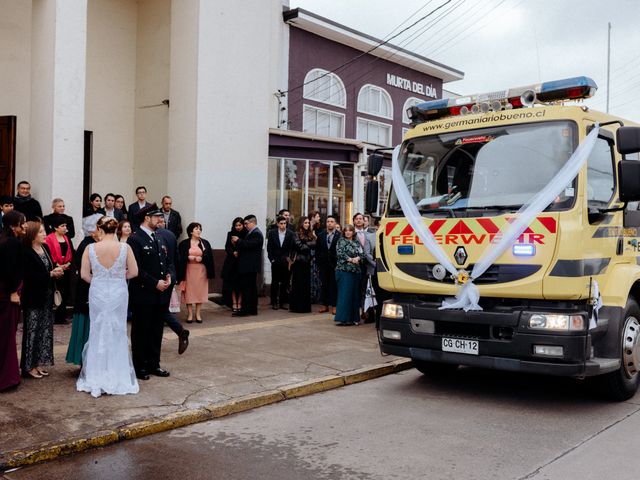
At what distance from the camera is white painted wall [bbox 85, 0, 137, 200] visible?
13875 millimetres

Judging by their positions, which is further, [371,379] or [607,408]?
[371,379]

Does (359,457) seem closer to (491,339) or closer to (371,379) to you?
(491,339)

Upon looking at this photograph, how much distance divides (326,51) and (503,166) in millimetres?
14366

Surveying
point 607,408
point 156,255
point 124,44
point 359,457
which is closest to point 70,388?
point 156,255

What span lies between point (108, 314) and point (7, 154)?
694 cm

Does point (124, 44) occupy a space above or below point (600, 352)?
above

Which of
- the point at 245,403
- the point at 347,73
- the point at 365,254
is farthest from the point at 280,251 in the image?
the point at 347,73

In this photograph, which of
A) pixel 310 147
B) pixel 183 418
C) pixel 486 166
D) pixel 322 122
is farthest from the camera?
pixel 322 122

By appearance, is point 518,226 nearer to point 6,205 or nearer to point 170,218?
point 6,205

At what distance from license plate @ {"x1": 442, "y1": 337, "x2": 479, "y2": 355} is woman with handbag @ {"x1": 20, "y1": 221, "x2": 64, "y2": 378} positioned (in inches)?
168

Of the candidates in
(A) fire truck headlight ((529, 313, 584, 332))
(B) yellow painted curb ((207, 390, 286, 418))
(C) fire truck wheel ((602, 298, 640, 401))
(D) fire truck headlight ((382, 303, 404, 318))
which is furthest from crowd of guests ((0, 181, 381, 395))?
(C) fire truck wheel ((602, 298, 640, 401))

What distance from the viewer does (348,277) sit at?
453 inches

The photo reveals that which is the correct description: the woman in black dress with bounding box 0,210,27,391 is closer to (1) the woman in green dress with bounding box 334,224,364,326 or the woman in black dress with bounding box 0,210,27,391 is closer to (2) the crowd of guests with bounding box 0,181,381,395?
(2) the crowd of guests with bounding box 0,181,381,395

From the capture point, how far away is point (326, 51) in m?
20.0
